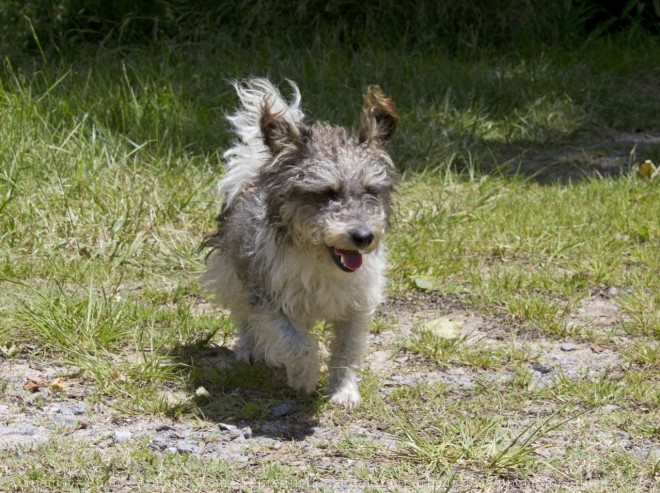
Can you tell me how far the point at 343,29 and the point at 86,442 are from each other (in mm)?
6528

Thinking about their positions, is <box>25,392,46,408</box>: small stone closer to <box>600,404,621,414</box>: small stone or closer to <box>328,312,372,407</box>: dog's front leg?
<box>328,312,372,407</box>: dog's front leg

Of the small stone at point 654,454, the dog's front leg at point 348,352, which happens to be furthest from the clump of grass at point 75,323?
the small stone at point 654,454

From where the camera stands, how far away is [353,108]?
8578mm

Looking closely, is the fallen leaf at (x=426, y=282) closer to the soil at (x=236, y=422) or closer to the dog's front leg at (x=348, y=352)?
the soil at (x=236, y=422)

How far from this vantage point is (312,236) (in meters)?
4.58

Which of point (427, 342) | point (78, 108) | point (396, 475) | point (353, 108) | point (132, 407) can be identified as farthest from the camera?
point (353, 108)

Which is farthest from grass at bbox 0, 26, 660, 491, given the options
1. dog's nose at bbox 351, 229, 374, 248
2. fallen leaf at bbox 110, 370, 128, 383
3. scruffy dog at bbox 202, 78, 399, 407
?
dog's nose at bbox 351, 229, 374, 248

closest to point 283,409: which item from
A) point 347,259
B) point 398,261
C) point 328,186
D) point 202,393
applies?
point 202,393

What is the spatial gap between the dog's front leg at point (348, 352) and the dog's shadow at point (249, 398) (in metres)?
0.11

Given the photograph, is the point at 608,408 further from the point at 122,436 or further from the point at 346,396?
the point at 122,436

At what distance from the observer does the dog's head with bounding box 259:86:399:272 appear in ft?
14.9

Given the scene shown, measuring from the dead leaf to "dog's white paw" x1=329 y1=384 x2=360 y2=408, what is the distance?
1218 mm

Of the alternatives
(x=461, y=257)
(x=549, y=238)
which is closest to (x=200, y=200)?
(x=461, y=257)

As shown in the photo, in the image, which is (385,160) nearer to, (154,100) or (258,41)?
(154,100)
